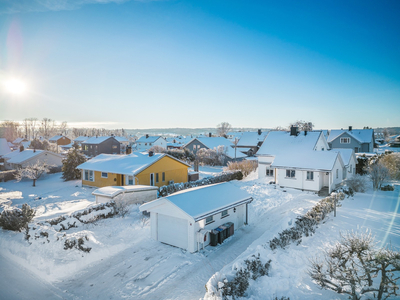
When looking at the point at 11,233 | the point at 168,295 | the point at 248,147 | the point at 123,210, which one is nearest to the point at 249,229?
the point at 168,295

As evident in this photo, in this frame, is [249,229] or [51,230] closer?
[51,230]

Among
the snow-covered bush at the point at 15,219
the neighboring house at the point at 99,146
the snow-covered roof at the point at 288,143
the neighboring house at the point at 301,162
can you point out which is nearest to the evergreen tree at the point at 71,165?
the snow-covered bush at the point at 15,219

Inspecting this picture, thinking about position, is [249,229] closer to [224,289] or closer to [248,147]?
[224,289]

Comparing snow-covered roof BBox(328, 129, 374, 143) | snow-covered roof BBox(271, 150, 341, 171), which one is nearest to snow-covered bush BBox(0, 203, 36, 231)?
snow-covered roof BBox(271, 150, 341, 171)

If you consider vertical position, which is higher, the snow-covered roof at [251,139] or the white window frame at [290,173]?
the snow-covered roof at [251,139]

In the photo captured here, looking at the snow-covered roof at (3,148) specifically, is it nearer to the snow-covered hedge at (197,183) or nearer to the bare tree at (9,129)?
the snow-covered hedge at (197,183)

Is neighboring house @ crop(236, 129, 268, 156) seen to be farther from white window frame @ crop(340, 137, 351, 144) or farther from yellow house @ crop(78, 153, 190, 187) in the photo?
yellow house @ crop(78, 153, 190, 187)
